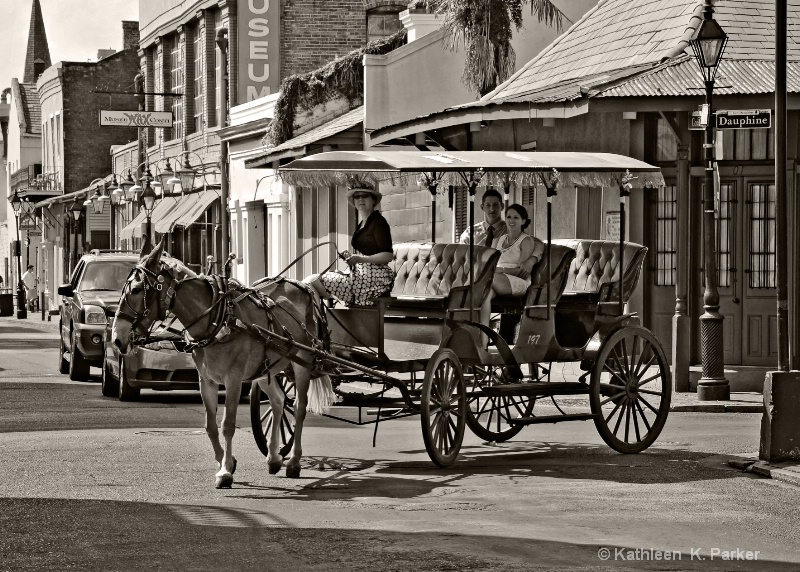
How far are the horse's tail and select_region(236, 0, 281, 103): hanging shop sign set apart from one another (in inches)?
1095

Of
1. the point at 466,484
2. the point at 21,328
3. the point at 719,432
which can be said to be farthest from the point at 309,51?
the point at 466,484

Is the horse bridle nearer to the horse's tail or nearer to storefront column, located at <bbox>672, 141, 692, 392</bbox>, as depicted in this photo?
the horse's tail

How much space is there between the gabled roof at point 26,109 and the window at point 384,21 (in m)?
42.4

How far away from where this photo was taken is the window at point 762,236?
19406 millimetres


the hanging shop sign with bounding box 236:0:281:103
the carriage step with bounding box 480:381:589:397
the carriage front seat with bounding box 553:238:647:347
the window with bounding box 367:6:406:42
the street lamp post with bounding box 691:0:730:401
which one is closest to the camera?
the carriage step with bounding box 480:381:589:397

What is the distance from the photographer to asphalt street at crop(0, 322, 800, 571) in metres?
8.45

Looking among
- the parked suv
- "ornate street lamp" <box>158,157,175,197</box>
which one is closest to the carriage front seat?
the parked suv

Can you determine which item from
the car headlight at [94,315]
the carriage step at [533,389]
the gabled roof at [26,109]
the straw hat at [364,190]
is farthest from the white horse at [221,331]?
the gabled roof at [26,109]

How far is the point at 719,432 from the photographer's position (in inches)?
585

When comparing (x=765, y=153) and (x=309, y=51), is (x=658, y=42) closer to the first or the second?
(x=765, y=153)

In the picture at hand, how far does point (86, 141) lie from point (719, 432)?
51.3 metres

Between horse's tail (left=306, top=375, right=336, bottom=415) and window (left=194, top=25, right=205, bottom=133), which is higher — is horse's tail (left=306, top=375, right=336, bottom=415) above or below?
below

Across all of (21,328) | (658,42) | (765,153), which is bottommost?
(21,328)

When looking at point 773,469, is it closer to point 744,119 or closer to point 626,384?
point 626,384
